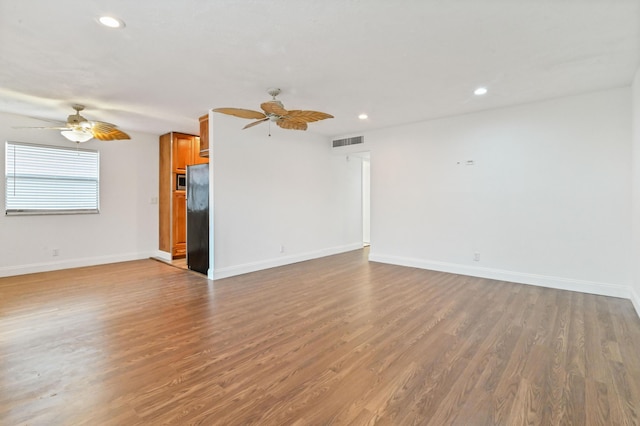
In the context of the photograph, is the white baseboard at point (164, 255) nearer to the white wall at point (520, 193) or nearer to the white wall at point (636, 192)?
the white wall at point (520, 193)

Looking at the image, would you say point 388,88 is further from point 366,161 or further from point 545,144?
point 366,161

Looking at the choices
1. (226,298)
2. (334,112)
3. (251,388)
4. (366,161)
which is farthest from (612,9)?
(366,161)

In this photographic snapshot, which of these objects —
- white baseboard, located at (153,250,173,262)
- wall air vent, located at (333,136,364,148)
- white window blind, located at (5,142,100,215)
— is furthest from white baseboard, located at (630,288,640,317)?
white window blind, located at (5,142,100,215)

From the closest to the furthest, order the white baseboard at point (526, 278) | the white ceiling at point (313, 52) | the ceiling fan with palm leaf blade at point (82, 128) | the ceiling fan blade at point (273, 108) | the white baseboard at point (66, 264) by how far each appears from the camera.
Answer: the white ceiling at point (313, 52), the ceiling fan blade at point (273, 108), the white baseboard at point (526, 278), the ceiling fan with palm leaf blade at point (82, 128), the white baseboard at point (66, 264)

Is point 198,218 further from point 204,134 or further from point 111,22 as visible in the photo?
point 111,22

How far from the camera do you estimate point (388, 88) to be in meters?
3.73

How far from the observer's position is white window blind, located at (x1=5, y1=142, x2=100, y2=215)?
493 centimetres

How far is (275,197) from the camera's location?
560 cm

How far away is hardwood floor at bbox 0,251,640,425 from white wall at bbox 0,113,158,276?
1144 mm

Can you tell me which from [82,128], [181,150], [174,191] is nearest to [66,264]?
[174,191]

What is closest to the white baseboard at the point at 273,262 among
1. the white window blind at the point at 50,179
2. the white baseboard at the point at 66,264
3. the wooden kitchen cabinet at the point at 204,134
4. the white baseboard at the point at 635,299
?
the wooden kitchen cabinet at the point at 204,134

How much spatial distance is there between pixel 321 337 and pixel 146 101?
3941mm

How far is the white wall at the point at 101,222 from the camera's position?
494 centimetres

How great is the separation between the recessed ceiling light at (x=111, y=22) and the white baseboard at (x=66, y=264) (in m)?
4.90
